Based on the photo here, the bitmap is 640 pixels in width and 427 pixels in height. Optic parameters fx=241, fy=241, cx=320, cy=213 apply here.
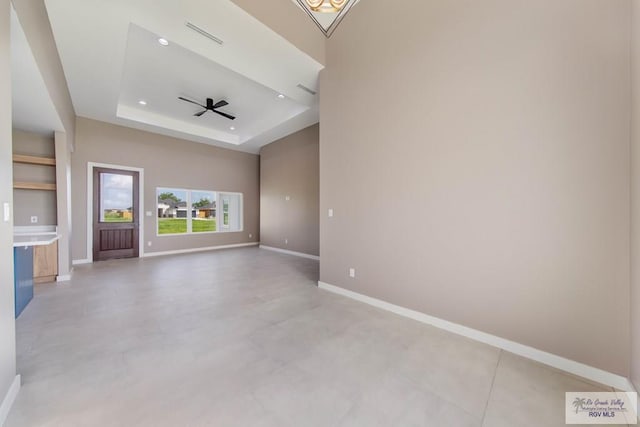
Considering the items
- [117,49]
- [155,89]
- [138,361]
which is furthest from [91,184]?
[138,361]

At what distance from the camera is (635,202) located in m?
1.65

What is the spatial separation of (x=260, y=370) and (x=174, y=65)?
465 centimetres

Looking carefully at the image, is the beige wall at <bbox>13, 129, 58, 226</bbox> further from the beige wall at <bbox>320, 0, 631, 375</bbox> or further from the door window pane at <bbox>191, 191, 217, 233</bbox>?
the beige wall at <bbox>320, 0, 631, 375</bbox>

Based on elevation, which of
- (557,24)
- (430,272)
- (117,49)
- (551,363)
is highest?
(117,49)

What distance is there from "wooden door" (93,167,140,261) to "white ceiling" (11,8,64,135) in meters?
1.80

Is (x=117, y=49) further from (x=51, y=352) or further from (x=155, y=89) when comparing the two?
(x=51, y=352)

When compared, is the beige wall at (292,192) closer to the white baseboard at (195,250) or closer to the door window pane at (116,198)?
the white baseboard at (195,250)

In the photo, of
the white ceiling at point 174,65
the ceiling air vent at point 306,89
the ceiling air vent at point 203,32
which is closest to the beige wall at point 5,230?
the white ceiling at point 174,65

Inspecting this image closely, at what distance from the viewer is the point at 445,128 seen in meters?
2.58

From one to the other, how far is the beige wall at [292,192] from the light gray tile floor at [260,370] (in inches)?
142

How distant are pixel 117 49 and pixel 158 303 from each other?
3.42m

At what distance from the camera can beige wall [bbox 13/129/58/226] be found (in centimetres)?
440

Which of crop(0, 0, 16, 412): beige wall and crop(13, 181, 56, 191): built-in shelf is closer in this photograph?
crop(0, 0, 16, 412): beige wall

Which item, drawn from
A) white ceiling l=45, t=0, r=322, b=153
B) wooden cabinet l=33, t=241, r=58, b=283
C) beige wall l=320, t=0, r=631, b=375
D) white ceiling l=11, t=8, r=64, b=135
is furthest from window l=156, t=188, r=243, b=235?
beige wall l=320, t=0, r=631, b=375
